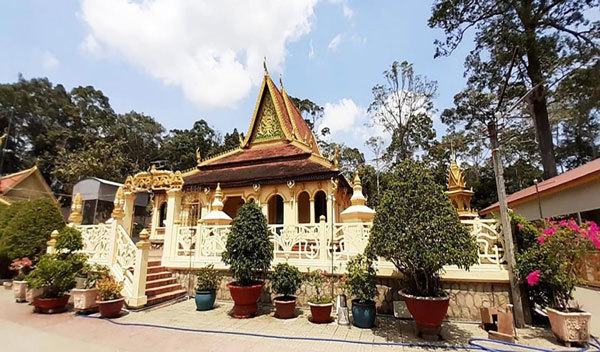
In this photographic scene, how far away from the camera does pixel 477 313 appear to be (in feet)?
17.5

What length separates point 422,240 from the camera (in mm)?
4406

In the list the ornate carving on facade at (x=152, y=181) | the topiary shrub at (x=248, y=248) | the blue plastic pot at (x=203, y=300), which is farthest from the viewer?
the ornate carving on facade at (x=152, y=181)

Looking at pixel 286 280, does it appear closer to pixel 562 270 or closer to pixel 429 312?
pixel 429 312

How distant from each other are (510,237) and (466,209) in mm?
5988

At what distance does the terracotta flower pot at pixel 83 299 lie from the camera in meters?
5.86

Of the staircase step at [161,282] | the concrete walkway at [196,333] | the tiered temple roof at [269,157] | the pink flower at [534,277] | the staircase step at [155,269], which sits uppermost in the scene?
the tiered temple roof at [269,157]

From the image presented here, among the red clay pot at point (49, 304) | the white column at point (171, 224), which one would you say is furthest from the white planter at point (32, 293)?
the white column at point (171, 224)

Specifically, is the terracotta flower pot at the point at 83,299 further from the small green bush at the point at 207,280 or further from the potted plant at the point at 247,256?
the potted plant at the point at 247,256

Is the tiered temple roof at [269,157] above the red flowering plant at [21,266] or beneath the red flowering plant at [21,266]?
above

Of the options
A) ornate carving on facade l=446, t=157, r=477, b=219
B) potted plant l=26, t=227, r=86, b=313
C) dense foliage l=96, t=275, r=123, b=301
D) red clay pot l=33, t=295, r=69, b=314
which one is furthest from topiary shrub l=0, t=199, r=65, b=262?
ornate carving on facade l=446, t=157, r=477, b=219

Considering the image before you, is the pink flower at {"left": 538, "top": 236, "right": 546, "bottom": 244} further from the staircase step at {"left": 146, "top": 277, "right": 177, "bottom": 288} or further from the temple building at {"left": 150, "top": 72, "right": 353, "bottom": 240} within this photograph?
the staircase step at {"left": 146, "top": 277, "right": 177, "bottom": 288}

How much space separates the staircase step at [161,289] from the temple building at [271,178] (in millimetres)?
3275

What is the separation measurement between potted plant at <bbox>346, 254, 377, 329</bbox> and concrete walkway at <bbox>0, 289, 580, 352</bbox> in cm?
17

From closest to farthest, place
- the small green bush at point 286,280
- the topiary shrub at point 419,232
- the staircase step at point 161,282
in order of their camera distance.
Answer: the topiary shrub at point 419,232 < the small green bush at point 286,280 < the staircase step at point 161,282
